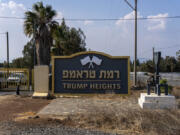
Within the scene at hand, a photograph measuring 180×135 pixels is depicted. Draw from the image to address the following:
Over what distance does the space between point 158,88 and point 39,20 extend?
57.9 ft

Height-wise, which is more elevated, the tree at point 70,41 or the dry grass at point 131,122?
the tree at point 70,41

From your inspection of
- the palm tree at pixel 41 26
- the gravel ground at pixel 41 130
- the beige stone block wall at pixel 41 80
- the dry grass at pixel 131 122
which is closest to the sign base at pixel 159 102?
the dry grass at pixel 131 122

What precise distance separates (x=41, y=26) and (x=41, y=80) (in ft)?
40.3

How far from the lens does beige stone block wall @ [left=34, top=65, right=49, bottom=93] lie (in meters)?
12.8

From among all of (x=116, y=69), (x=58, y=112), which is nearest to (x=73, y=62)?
(x=116, y=69)

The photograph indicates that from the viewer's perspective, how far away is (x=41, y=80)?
1288 centimetres

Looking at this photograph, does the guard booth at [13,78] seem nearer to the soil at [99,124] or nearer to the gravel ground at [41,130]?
the soil at [99,124]

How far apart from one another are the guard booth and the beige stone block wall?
3.74m

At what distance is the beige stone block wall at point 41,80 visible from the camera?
1280 cm

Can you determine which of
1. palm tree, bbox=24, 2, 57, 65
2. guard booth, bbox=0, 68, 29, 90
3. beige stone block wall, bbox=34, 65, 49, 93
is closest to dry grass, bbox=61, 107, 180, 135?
beige stone block wall, bbox=34, 65, 49, 93

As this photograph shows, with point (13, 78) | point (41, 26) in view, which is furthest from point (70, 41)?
point (13, 78)

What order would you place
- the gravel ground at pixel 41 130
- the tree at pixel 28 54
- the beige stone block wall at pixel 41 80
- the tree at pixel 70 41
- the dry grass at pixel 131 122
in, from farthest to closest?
1. the tree at pixel 28 54
2. the tree at pixel 70 41
3. the beige stone block wall at pixel 41 80
4. the dry grass at pixel 131 122
5. the gravel ground at pixel 41 130

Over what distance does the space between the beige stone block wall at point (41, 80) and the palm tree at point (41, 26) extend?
10693 mm

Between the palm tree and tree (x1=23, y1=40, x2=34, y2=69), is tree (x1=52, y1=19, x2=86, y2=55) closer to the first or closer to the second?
the palm tree
